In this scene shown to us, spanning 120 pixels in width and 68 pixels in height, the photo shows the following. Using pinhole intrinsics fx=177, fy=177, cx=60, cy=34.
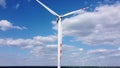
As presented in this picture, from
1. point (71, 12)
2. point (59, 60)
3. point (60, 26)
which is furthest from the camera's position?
point (71, 12)

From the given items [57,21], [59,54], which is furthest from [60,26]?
[59,54]

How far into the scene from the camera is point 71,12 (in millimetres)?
51781

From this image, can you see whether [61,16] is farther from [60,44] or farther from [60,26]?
[60,44]

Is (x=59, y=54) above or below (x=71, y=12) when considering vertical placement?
below

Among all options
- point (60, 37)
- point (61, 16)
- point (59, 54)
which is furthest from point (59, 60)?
point (61, 16)

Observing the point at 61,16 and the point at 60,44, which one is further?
the point at 61,16

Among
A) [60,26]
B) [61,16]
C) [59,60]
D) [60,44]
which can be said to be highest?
[61,16]

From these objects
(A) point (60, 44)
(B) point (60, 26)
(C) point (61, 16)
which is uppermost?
(C) point (61, 16)

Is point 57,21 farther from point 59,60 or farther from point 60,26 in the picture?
point 59,60

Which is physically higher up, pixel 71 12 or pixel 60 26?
pixel 71 12

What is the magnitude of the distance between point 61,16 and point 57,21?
1866 mm

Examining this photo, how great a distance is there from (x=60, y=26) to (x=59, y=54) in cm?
819

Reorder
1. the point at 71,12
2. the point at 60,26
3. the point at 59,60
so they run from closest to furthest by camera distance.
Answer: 1. the point at 59,60
2. the point at 60,26
3. the point at 71,12

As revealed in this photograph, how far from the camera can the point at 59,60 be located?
44.5 meters
